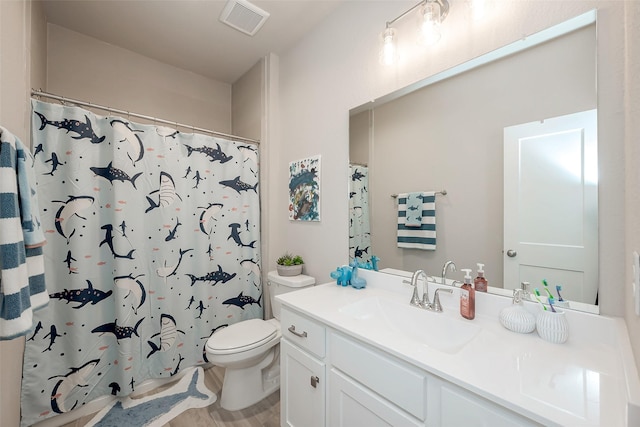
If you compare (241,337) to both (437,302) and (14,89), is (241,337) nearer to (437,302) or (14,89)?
(437,302)

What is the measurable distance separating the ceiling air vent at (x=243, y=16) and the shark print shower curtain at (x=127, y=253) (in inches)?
33.3

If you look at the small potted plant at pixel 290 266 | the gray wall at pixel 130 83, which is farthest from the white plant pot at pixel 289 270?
the gray wall at pixel 130 83

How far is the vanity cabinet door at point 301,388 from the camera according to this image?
3.66ft

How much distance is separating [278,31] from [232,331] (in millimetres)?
2203

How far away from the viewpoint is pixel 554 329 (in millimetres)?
859

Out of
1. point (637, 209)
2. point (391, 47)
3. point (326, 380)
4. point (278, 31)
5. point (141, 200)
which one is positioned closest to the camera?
point (637, 209)

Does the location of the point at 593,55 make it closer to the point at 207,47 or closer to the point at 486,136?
the point at 486,136

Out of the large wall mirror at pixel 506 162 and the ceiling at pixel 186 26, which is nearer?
the large wall mirror at pixel 506 162

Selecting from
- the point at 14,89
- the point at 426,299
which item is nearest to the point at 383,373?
the point at 426,299

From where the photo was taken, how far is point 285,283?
1895 millimetres

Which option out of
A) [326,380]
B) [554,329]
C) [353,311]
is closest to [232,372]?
[326,380]

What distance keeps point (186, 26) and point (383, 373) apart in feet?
8.22

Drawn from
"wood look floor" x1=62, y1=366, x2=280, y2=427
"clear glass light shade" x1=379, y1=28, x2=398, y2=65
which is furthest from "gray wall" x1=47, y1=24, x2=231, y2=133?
"wood look floor" x1=62, y1=366, x2=280, y2=427

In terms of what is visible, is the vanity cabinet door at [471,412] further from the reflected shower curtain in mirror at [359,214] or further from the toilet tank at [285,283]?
the toilet tank at [285,283]
